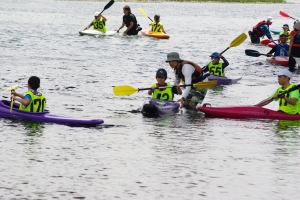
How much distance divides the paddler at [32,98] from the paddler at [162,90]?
233cm

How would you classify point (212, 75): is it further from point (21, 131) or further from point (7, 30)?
point (7, 30)

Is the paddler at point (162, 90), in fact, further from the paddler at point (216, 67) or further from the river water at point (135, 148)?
the paddler at point (216, 67)

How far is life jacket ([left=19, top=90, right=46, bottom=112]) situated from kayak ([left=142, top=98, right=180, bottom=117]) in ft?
7.33

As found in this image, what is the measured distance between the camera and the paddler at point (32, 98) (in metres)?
13.3

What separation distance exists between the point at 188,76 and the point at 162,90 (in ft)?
2.03

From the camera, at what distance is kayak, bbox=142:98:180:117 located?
14.9 m

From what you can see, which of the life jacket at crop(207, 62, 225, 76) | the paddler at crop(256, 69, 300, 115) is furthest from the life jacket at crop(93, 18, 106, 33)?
→ the paddler at crop(256, 69, 300, 115)

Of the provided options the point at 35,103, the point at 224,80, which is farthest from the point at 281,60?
the point at 35,103

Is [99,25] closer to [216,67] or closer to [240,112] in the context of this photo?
[216,67]

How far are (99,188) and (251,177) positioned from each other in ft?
7.36

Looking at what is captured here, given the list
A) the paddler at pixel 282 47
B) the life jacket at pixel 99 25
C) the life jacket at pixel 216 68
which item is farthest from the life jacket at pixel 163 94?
the life jacket at pixel 99 25

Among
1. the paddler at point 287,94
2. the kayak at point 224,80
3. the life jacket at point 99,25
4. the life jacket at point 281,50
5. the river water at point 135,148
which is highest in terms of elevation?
the life jacket at point 99,25

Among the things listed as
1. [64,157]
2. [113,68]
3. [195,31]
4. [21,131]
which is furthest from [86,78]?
[195,31]

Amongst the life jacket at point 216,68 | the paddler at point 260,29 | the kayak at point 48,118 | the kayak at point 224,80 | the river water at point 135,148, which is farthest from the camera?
the paddler at point 260,29
